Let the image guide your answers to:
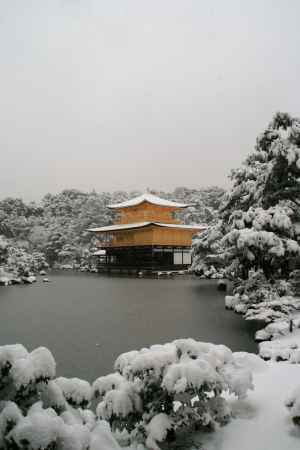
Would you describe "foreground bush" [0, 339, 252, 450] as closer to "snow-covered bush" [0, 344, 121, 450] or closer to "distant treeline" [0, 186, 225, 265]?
"snow-covered bush" [0, 344, 121, 450]

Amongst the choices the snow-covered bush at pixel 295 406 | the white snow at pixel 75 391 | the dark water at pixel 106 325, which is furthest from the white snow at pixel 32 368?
the dark water at pixel 106 325

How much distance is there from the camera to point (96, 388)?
268 centimetres

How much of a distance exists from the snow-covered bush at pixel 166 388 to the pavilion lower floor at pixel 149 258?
23.1m

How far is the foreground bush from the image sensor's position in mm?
1759

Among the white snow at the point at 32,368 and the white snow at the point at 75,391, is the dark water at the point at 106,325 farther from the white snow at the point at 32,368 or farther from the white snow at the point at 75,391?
the white snow at the point at 32,368

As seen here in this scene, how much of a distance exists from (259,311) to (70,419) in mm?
7137

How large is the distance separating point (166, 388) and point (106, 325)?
6.22 meters

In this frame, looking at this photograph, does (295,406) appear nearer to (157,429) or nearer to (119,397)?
(157,429)

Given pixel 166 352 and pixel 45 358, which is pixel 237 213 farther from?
pixel 45 358

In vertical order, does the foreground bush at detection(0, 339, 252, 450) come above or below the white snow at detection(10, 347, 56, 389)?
below

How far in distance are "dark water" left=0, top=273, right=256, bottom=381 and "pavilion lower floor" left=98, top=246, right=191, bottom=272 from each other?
A: 42.2 feet

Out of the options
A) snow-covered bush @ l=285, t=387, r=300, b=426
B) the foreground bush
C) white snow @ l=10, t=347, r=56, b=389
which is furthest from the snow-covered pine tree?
white snow @ l=10, t=347, r=56, b=389

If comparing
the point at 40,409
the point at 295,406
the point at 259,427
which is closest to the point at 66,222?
the point at 259,427

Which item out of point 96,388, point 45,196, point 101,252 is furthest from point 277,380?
point 45,196
